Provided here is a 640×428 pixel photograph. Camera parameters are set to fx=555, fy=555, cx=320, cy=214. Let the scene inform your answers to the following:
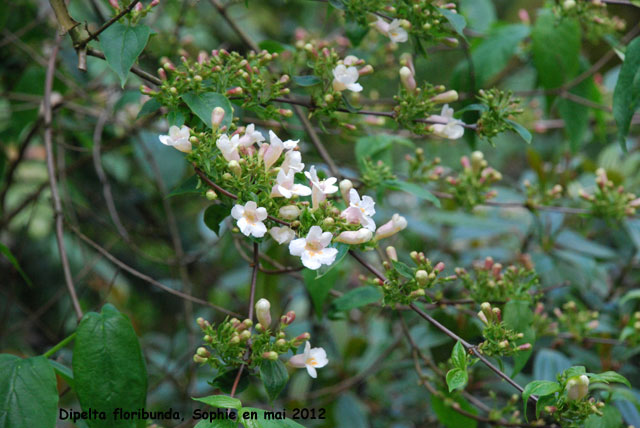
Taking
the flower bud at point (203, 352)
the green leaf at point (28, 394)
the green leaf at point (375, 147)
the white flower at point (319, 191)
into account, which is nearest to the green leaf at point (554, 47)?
the green leaf at point (375, 147)

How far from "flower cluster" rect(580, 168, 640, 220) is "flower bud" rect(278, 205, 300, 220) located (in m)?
1.00

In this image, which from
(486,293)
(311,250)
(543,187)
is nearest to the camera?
(311,250)

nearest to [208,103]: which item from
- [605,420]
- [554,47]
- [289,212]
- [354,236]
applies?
[289,212]

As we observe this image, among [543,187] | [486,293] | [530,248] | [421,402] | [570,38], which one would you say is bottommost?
[421,402]

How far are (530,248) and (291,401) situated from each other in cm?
108

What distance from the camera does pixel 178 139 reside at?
0.97 m

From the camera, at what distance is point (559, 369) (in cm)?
151

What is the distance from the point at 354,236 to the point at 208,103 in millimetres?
360

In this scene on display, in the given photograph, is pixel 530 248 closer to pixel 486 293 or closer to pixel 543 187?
pixel 543 187

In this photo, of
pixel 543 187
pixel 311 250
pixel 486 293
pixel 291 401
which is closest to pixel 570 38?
pixel 543 187

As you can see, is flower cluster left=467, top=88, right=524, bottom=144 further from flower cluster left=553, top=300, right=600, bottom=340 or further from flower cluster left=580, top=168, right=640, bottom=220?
flower cluster left=553, top=300, right=600, bottom=340

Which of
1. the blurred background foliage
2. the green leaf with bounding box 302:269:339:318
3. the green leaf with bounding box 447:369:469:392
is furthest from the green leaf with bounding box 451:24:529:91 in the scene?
the green leaf with bounding box 447:369:469:392

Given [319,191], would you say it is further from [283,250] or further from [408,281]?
[283,250]

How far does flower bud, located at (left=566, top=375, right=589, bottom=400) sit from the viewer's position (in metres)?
0.89
